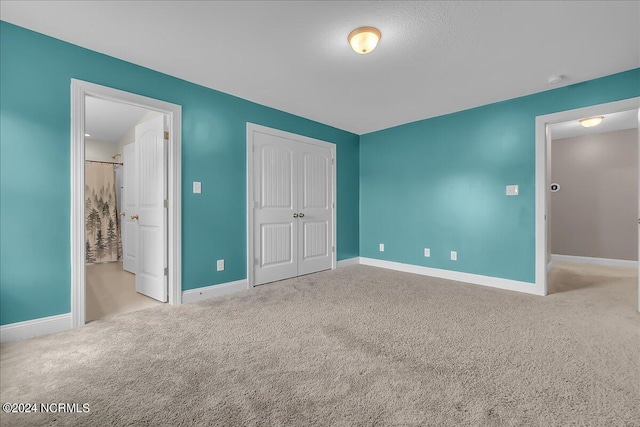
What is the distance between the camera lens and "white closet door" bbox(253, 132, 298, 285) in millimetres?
3713

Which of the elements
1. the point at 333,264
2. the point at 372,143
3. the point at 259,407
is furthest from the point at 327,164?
the point at 259,407

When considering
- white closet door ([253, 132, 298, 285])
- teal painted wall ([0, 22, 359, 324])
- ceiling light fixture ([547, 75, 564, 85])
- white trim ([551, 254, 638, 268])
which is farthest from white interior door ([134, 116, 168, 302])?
white trim ([551, 254, 638, 268])

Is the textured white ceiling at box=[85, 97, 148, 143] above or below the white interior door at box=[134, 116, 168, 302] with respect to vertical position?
above

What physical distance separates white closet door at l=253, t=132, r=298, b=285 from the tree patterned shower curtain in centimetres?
368

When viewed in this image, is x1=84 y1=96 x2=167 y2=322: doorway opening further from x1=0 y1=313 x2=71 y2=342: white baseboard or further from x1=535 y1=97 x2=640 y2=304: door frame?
x1=535 y1=97 x2=640 y2=304: door frame

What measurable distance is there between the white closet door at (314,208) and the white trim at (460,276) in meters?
0.98

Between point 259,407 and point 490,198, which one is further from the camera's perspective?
point 490,198

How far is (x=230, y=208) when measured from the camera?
3396mm

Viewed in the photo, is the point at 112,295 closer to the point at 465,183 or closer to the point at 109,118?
the point at 109,118

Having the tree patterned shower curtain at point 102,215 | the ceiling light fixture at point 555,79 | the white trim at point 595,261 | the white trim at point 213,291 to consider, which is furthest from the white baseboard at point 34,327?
the white trim at point 595,261

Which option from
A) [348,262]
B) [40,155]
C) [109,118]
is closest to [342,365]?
[40,155]

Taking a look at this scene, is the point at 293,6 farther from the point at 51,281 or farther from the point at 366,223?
the point at 366,223

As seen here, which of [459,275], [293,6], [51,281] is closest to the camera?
[293,6]

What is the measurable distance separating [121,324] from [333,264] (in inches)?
119
